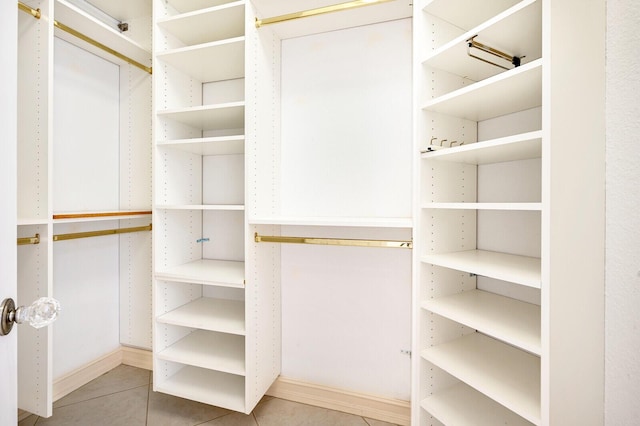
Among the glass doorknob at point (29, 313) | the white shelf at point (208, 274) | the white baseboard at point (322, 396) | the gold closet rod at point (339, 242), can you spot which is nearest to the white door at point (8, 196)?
the glass doorknob at point (29, 313)

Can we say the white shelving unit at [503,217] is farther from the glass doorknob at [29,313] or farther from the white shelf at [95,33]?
the white shelf at [95,33]

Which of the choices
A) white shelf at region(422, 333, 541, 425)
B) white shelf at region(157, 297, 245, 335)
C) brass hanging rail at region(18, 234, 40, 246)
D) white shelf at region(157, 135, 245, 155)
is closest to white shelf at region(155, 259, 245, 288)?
white shelf at region(157, 297, 245, 335)

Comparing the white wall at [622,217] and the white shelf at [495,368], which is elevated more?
the white wall at [622,217]

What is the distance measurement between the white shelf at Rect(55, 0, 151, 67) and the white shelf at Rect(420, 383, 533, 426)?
2473mm

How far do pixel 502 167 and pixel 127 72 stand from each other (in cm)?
245

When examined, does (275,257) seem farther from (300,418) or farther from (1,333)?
→ (1,333)

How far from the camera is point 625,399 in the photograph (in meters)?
0.99

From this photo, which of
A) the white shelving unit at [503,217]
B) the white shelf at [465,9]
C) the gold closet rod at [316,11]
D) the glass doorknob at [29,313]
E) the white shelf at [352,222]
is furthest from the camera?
the gold closet rod at [316,11]

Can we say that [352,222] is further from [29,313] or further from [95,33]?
[95,33]

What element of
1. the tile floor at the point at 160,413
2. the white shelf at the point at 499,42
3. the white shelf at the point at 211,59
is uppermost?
the white shelf at the point at 211,59

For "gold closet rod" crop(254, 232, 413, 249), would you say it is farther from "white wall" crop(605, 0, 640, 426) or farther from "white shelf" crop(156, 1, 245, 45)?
"white shelf" crop(156, 1, 245, 45)

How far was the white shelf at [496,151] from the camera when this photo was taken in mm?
923

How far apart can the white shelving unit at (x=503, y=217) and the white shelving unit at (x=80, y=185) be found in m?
1.72

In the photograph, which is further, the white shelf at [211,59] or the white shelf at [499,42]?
the white shelf at [211,59]
